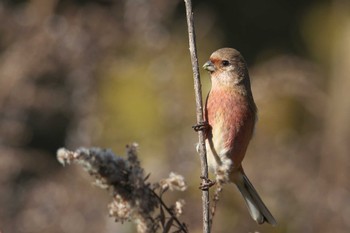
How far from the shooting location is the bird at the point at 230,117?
3.29 meters

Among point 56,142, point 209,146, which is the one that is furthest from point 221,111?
point 56,142

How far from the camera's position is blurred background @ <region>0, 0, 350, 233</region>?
449cm

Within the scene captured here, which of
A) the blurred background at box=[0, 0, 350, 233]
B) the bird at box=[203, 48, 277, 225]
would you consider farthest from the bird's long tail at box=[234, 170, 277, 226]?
the blurred background at box=[0, 0, 350, 233]

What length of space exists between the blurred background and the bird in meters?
0.60

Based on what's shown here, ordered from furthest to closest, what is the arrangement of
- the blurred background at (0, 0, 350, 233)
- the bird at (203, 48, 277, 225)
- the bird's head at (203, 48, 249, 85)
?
1. the blurred background at (0, 0, 350, 233)
2. the bird's head at (203, 48, 249, 85)
3. the bird at (203, 48, 277, 225)

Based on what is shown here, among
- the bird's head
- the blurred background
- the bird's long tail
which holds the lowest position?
the bird's long tail

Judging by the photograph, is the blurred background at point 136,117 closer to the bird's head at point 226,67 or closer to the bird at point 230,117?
the bird at point 230,117

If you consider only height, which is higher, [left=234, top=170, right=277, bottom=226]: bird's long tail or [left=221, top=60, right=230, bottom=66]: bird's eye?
[left=221, top=60, right=230, bottom=66]: bird's eye

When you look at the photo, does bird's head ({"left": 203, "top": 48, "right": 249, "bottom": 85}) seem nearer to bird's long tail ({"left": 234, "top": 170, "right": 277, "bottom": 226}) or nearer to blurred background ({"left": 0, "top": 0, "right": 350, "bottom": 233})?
bird's long tail ({"left": 234, "top": 170, "right": 277, "bottom": 226})

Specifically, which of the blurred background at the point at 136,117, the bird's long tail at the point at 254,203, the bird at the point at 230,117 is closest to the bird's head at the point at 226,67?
the bird at the point at 230,117

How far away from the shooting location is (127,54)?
20.0ft

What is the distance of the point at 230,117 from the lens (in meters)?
3.33

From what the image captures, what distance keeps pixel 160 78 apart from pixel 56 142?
7.98 ft

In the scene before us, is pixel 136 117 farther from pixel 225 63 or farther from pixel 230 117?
pixel 230 117
